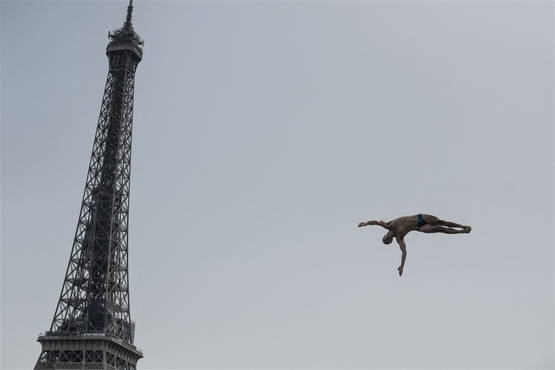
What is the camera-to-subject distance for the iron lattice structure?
139 metres

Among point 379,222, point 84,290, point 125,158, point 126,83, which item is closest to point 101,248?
point 84,290

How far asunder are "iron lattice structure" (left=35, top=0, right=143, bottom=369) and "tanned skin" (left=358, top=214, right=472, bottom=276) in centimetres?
10912

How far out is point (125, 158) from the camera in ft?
526

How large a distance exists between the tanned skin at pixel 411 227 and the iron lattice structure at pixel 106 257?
10912 centimetres

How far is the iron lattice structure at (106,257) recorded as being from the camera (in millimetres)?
139000

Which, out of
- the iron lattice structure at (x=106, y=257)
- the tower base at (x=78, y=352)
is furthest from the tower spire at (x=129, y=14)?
the tower base at (x=78, y=352)

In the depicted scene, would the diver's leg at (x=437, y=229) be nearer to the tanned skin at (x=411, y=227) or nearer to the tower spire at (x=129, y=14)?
the tanned skin at (x=411, y=227)

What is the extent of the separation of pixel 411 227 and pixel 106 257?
12056 centimetres

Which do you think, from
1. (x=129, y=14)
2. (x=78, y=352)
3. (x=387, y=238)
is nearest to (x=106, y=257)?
(x=78, y=352)

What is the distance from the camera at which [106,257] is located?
490 feet

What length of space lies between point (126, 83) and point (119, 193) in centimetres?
2160

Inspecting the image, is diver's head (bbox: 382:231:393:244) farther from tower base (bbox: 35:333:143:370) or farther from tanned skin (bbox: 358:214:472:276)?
tower base (bbox: 35:333:143:370)

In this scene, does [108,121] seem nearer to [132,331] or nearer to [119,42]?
[119,42]

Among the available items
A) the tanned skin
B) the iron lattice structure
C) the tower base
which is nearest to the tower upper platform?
the iron lattice structure
